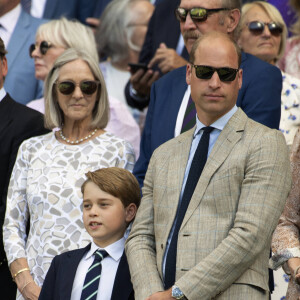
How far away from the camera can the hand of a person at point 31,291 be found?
4.86 meters

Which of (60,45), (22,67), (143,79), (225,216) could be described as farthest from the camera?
(22,67)

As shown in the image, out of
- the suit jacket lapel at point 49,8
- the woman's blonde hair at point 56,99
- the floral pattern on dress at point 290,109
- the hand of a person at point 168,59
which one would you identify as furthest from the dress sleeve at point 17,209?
the suit jacket lapel at point 49,8

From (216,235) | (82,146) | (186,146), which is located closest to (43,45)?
(82,146)

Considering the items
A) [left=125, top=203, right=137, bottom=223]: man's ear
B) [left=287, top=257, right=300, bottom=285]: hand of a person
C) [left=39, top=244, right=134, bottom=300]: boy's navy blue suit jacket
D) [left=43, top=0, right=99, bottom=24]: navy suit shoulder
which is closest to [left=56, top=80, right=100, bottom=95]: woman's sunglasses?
[left=125, top=203, right=137, bottom=223]: man's ear

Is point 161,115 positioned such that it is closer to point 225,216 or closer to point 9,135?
point 9,135

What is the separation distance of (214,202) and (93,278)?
924 millimetres

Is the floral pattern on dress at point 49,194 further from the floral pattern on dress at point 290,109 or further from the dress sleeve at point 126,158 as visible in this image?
the floral pattern on dress at point 290,109

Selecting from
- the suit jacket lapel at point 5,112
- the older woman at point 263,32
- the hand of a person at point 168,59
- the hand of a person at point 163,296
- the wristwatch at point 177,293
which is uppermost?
the older woman at point 263,32

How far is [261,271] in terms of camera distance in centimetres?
387

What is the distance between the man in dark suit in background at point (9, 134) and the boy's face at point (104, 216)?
3.21ft

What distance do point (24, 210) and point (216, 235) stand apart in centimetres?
176

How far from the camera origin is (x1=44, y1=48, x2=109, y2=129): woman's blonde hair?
5.43 m

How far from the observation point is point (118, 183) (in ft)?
15.1

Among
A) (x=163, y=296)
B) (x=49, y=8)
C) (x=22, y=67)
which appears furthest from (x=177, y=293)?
(x=49, y=8)
